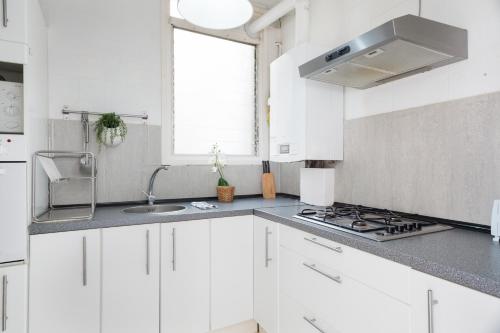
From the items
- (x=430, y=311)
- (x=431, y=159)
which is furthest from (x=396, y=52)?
(x=430, y=311)

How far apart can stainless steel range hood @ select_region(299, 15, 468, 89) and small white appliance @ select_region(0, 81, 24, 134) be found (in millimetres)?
1561

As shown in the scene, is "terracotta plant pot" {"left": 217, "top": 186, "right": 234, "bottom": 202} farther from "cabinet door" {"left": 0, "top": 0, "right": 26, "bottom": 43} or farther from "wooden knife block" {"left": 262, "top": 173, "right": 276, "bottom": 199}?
"cabinet door" {"left": 0, "top": 0, "right": 26, "bottom": 43}

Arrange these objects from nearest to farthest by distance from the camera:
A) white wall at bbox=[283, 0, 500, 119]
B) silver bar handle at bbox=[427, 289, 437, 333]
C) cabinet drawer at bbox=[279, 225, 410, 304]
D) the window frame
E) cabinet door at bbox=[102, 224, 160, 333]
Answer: silver bar handle at bbox=[427, 289, 437, 333], cabinet drawer at bbox=[279, 225, 410, 304], white wall at bbox=[283, 0, 500, 119], cabinet door at bbox=[102, 224, 160, 333], the window frame

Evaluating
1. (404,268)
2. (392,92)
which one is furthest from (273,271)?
(392,92)

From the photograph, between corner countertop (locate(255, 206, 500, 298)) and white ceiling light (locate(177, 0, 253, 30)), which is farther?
white ceiling light (locate(177, 0, 253, 30))

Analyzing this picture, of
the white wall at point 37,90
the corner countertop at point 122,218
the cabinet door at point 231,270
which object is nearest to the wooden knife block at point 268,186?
the corner countertop at point 122,218

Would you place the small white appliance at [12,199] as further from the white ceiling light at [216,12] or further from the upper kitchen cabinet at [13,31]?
the white ceiling light at [216,12]

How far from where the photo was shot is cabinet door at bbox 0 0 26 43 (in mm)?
1378

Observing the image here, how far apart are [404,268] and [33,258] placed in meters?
1.71

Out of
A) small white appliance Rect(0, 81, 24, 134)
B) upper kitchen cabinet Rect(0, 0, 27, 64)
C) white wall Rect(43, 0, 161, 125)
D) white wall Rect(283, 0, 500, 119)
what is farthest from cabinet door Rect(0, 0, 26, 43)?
white wall Rect(283, 0, 500, 119)

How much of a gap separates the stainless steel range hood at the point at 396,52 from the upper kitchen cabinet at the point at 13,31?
1494mm

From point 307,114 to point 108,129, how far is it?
1.40m

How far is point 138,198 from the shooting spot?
225 centimetres

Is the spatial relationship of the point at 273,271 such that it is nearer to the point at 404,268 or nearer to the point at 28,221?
the point at 404,268
